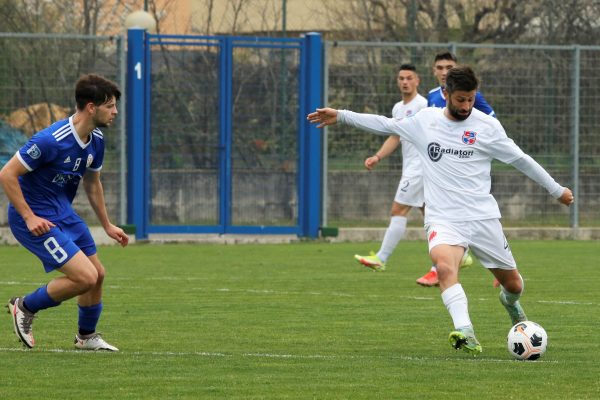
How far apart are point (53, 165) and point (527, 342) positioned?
3009 millimetres

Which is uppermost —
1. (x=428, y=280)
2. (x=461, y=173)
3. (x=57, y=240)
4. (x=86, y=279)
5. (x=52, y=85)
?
(x=52, y=85)

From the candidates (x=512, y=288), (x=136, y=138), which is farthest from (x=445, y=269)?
(x=136, y=138)

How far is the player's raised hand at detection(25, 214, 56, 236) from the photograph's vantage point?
809 cm

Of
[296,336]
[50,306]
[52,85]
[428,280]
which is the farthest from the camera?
[52,85]

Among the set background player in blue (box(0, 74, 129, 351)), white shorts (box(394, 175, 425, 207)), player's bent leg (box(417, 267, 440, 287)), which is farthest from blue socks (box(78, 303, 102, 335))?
white shorts (box(394, 175, 425, 207))

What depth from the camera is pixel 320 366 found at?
779 centimetres

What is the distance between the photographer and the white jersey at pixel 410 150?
14531 mm

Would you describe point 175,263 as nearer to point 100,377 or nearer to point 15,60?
point 15,60

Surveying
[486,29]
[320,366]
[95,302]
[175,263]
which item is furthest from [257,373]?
[486,29]

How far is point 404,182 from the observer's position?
1452 cm

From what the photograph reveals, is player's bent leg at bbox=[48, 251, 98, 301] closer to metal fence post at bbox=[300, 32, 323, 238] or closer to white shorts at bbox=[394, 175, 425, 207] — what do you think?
white shorts at bbox=[394, 175, 425, 207]

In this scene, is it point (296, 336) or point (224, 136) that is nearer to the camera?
point (296, 336)

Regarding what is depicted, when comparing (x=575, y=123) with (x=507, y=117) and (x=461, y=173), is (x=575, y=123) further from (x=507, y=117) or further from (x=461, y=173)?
(x=461, y=173)

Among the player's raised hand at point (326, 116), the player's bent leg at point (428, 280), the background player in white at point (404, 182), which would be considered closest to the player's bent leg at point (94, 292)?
the player's raised hand at point (326, 116)
